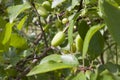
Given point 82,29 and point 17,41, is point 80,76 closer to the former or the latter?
point 82,29

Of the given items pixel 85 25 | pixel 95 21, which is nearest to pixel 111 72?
pixel 85 25

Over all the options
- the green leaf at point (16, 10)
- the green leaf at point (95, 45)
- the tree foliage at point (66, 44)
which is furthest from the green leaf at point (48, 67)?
the green leaf at point (16, 10)

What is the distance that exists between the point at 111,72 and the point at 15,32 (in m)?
0.34

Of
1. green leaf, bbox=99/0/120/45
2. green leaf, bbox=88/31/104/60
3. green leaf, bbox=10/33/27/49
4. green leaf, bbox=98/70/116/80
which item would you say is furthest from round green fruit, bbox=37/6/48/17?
green leaf, bbox=99/0/120/45

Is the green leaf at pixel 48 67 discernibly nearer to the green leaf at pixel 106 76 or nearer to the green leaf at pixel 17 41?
the green leaf at pixel 106 76

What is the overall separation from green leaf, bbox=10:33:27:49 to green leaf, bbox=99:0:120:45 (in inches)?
15.6

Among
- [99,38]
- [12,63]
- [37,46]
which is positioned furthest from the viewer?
[37,46]

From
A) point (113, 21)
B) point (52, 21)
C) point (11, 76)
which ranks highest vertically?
point (113, 21)

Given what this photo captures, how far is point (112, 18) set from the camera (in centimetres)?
61

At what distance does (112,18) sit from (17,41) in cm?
43

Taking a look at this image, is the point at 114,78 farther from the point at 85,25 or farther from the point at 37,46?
the point at 37,46

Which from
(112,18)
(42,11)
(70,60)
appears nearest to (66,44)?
(42,11)

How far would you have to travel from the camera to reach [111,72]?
805mm

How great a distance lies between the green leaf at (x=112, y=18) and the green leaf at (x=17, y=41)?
397 mm
